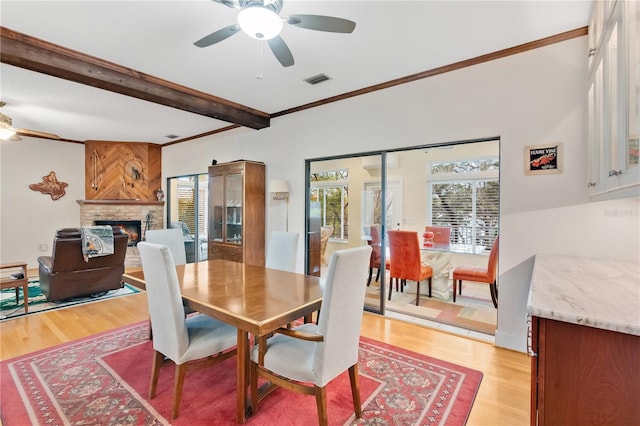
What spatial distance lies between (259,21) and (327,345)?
1.78 metres

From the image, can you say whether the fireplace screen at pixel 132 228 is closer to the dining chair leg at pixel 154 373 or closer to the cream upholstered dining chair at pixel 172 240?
the cream upholstered dining chair at pixel 172 240

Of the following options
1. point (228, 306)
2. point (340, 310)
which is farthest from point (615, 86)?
point (228, 306)

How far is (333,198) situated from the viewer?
440 cm

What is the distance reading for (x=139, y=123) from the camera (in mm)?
5023

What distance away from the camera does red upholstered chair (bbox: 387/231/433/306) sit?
12.3ft

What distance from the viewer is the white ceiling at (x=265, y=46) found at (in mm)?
2139

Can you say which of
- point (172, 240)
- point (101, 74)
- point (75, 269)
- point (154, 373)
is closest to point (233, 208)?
point (172, 240)

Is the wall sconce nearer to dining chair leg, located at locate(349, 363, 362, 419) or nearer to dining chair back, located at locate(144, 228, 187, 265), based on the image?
dining chair back, located at locate(144, 228, 187, 265)

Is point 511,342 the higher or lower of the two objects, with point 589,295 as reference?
lower

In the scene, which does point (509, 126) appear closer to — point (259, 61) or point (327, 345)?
point (259, 61)

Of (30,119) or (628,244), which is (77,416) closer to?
(628,244)

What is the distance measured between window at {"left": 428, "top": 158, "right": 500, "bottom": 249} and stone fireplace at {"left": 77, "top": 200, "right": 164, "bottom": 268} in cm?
586

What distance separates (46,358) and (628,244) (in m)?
4.68

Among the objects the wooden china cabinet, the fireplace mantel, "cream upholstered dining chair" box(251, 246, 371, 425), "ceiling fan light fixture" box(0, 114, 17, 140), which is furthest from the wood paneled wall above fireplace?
→ "cream upholstered dining chair" box(251, 246, 371, 425)
